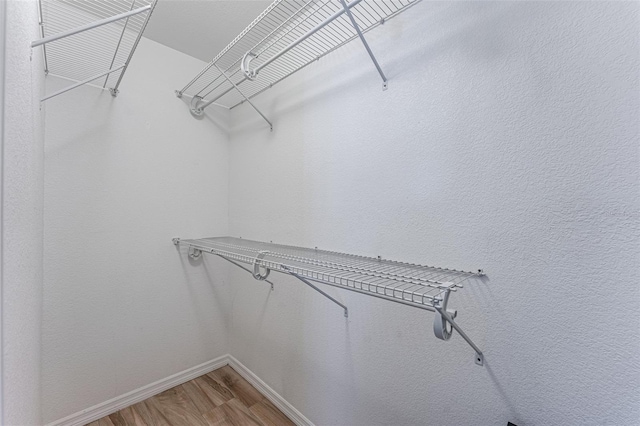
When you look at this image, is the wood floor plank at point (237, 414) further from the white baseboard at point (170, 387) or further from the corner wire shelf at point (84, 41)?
the corner wire shelf at point (84, 41)

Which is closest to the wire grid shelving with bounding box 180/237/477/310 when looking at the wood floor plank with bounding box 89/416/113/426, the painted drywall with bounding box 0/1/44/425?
the painted drywall with bounding box 0/1/44/425

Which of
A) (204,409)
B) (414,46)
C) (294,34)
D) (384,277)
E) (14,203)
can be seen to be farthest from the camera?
(204,409)

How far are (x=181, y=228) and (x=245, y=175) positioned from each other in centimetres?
57

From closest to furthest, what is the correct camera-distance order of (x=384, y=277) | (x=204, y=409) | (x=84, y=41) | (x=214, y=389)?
(x=384, y=277), (x=84, y=41), (x=204, y=409), (x=214, y=389)

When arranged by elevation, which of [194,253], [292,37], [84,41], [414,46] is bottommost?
[194,253]

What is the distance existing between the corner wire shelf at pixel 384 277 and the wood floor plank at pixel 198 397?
973mm

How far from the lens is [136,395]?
1.58m

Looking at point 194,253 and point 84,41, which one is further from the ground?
point 84,41

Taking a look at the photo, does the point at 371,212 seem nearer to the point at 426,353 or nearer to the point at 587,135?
the point at 426,353

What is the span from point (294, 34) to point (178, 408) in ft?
7.45

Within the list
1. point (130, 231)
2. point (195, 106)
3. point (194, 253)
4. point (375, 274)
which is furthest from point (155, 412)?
point (195, 106)

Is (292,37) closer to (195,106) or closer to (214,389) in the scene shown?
(195,106)

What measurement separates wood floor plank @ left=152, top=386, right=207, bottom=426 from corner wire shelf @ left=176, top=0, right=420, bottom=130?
1.79 meters

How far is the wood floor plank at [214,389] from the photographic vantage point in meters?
1.60
